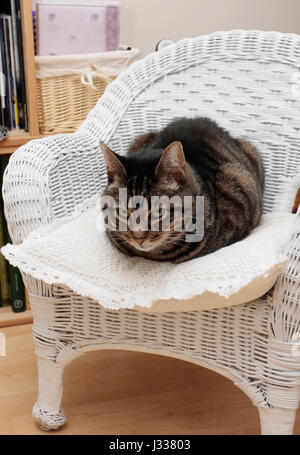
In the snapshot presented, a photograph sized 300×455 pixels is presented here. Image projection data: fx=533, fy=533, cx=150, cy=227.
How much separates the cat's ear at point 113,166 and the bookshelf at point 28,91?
71cm

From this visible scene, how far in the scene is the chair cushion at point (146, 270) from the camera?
0.97 metres

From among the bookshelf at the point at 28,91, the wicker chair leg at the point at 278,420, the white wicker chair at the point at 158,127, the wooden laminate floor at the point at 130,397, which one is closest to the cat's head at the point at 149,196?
the white wicker chair at the point at 158,127

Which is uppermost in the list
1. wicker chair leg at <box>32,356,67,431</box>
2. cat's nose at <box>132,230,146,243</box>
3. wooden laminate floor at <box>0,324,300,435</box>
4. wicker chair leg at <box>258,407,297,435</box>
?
cat's nose at <box>132,230,146,243</box>

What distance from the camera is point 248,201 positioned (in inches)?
50.8

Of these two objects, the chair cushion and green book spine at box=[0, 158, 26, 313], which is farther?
green book spine at box=[0, 158, 26, 313]

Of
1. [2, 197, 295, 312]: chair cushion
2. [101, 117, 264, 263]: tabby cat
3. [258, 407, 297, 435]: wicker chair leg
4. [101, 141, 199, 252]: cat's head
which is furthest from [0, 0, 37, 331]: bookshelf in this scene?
[258, 407, 297, 435]: wicker chair leg

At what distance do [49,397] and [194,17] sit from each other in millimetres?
1517

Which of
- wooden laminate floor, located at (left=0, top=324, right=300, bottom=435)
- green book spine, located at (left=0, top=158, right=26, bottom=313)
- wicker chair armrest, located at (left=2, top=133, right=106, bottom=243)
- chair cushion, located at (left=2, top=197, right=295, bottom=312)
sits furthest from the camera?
green book spine, located at (left=0, top=158, right=26, bottom=313)

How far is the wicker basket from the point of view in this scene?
172 cm

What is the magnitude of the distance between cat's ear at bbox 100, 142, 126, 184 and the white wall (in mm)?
1085

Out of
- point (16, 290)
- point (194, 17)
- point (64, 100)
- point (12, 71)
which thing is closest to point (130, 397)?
point (16, 290)

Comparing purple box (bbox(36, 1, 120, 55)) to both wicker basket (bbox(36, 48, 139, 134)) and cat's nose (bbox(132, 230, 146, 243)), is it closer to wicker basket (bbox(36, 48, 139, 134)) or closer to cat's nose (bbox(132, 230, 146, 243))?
wicker basket (bbox(36, 48, 139, 134))

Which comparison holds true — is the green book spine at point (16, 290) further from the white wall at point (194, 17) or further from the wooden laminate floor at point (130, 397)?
the white wall at point (194, 17)
